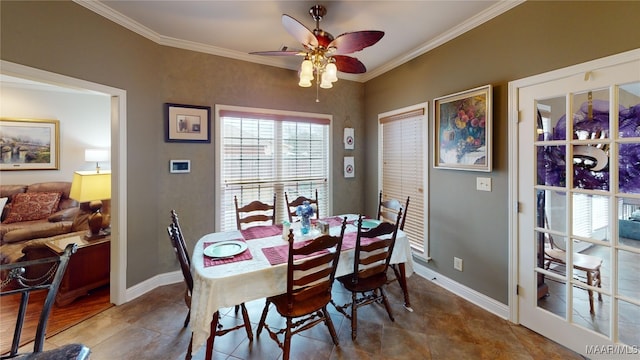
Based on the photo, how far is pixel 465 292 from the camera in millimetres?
2641

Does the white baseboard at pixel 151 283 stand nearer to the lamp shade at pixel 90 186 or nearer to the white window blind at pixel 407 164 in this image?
the lamp shade at pixel 90 186

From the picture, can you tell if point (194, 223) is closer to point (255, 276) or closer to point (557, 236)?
point (255, 276)

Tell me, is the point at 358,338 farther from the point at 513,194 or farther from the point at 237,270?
the point at 513,194

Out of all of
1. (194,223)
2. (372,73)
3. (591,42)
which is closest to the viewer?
(591,42)

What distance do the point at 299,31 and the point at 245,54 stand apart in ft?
5.27

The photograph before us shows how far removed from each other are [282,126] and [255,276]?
7.75 feet

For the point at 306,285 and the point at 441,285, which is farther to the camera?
the point at 441,285

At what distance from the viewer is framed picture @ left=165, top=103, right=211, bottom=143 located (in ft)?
9.52

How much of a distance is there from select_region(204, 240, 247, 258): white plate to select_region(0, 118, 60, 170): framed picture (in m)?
4.30

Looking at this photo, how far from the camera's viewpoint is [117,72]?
8.04 ft

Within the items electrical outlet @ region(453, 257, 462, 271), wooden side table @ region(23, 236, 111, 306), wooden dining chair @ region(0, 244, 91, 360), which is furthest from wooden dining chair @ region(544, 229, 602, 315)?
wooden side table @ region(23, 236, 111, 306)

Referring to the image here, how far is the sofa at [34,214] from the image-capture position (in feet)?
10.6

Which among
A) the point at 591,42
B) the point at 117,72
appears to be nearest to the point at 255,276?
the point at 117,72

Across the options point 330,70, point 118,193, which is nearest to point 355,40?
point 330,70
